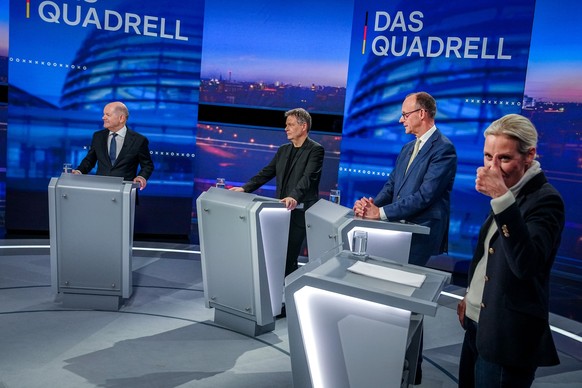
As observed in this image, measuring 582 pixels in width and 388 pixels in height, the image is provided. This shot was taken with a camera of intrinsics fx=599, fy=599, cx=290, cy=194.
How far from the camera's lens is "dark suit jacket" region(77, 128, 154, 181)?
467 cm

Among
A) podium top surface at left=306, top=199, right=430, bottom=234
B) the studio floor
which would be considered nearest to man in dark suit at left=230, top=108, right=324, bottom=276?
the studio floor

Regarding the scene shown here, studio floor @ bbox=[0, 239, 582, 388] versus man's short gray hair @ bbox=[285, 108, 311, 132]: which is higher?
man's short gray hair @ bbox=[285, 108, 311, 132]

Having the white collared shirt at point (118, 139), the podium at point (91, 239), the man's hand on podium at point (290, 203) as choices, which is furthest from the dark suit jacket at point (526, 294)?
the white collared shirt at point (118, 139)

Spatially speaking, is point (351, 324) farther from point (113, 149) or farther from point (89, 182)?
point (113, 149)

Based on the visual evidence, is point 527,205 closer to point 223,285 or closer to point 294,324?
point 294,324

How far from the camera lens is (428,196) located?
2943mm

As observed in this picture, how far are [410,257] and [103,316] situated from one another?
2.13 m

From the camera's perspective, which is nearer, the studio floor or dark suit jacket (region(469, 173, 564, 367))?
dark suit jacket (region(469, 173, 564, 367))

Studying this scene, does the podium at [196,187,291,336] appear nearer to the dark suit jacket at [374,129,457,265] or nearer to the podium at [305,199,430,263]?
the podium at [305,199,430,263]

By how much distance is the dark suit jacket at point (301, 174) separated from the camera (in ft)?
13.5

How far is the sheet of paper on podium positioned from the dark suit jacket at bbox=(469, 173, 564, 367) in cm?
24

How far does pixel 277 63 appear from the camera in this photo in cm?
680

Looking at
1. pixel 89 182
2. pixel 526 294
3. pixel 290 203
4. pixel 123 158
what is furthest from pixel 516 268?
pixel 123 158

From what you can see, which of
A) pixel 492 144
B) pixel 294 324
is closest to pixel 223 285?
pixel 294 324
